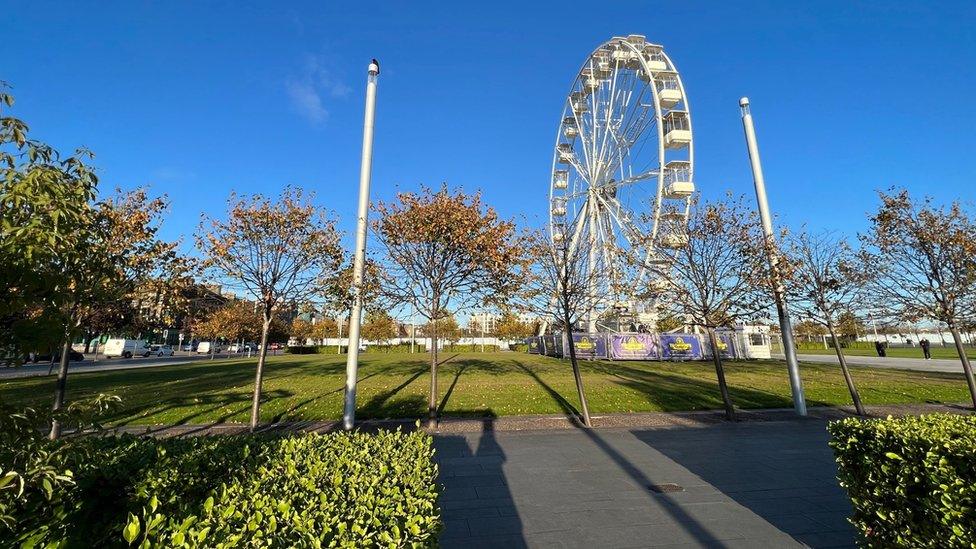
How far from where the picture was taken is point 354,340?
10477mm

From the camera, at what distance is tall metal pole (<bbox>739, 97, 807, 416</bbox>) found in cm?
1259

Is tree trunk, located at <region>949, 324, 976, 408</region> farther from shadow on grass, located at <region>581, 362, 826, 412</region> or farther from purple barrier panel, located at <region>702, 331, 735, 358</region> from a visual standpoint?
purple barrier panel, located at <region>702, 331, 735, 358</region>

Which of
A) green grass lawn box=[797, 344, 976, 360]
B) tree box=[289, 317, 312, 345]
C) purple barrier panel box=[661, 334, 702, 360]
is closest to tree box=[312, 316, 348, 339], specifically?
tree box=[289, 317, 312, 345]

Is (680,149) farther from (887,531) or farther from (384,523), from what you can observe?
(384,523)

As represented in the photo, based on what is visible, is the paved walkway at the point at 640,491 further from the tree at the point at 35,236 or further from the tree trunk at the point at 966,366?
the tree trunk at the point at 966,366

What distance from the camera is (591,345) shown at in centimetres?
3872

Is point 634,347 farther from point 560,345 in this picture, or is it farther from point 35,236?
point 35,236

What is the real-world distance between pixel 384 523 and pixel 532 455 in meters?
6.79

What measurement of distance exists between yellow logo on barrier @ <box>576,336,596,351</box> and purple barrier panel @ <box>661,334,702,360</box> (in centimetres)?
569

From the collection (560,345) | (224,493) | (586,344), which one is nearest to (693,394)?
(224,493)

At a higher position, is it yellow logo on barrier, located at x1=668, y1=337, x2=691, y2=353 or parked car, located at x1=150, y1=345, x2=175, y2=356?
parked car, located at x1=150, y1=345, x2=175, y2=356

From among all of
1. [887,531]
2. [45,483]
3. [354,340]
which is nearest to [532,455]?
[354,340]

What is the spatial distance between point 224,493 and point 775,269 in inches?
561

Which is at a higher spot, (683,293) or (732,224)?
(732,224)
